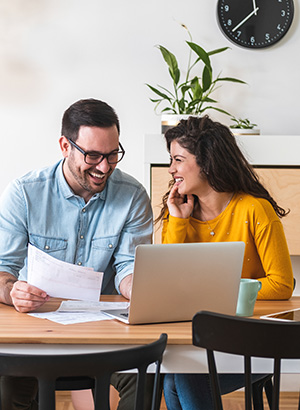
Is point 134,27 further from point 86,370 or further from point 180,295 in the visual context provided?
point 86,370

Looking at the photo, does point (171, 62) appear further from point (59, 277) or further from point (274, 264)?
point (59, 277)

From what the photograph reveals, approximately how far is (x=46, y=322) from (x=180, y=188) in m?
0.90

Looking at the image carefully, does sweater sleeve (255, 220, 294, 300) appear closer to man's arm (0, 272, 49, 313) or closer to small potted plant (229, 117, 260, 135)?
man's arm (0, 272, 49, 313)

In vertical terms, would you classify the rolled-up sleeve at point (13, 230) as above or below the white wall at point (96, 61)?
below

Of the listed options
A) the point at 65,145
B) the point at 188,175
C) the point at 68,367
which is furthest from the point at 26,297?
the point at 188,175

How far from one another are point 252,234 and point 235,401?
139cm

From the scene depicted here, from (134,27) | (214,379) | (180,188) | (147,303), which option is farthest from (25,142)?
(214,379)

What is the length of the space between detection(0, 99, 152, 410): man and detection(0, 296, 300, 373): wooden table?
19.4 inches

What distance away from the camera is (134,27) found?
3.44 meters

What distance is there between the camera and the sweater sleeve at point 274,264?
6.68 feet

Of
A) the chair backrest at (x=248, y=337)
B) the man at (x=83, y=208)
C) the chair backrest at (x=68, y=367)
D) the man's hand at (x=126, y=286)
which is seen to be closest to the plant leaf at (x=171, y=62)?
the man at (x=83, y=208)

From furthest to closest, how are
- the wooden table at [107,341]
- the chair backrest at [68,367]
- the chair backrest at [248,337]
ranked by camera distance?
the wooden table at [107,341], the chair backrest at [248,337], the chair backrest at [68,367]

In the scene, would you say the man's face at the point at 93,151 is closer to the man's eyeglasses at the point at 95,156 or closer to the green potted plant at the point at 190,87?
the man's eyeglasses at the point at 95,156

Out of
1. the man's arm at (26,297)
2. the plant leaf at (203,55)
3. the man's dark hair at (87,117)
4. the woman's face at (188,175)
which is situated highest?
the plant leaf at (203,55)
